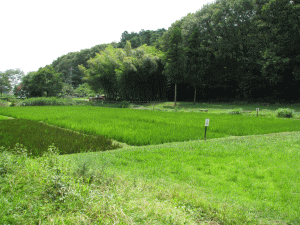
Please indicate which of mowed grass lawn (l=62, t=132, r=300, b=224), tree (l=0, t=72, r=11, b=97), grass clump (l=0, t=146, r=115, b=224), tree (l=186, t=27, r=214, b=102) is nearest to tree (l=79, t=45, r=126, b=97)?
tree (l=186, t=27, r=214, b=102)

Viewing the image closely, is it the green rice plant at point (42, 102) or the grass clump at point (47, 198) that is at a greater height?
the green rice plant at point (42, 102)

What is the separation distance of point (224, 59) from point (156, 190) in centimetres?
2647

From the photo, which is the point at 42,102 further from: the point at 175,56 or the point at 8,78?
the point at 8,78

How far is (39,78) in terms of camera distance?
113 ft

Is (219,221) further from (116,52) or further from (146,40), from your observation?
(146,40)

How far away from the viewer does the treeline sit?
20.4 meters

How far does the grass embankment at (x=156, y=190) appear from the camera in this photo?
7.29ft

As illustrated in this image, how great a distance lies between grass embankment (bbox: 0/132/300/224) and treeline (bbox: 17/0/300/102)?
18.6m

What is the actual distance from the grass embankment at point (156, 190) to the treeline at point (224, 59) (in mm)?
18561

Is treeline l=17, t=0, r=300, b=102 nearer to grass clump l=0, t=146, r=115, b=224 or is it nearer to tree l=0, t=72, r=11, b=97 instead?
grass clump l=0, t=146, r=115, b=224

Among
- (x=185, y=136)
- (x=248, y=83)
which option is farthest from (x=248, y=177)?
(x=248, y=83)

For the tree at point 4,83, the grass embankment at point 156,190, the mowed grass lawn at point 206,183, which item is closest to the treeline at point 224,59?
the mowed grass lawn at point 206,183

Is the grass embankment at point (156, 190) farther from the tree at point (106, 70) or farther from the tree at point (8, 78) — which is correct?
the tree at point (8, 78)

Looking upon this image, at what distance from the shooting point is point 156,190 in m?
3.06
